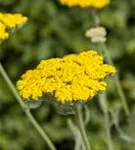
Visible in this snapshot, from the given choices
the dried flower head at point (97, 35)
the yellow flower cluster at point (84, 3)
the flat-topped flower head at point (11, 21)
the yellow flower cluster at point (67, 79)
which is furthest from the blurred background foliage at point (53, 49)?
the yellow flower cluster at point (67, 79)

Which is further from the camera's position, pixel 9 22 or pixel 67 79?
pixel 9 22

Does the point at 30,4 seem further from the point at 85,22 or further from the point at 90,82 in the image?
the point at 90,82

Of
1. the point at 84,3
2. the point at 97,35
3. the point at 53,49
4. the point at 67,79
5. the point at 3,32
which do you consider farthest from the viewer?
the point at 53,49

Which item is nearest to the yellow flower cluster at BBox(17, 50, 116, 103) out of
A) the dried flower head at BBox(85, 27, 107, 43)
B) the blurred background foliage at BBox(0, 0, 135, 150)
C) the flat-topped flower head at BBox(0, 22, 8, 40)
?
the flat-topped flower head at BBox(0, 22, 8, 40)

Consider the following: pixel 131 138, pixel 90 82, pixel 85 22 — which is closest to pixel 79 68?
pixel 90 82

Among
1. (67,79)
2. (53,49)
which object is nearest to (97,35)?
(67,79)

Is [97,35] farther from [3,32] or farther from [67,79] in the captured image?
[67,79]
